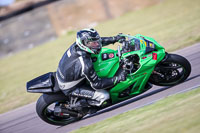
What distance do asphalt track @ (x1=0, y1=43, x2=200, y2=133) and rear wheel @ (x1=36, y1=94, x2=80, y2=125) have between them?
16 centimetres

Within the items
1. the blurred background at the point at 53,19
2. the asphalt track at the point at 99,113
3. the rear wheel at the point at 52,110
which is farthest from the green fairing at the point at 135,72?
the blurred background at the point at 53,19

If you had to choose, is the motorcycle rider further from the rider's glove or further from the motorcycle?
the motorcycle

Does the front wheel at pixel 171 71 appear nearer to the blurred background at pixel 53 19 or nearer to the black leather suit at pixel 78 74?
the black leather suit at pixel 78 74

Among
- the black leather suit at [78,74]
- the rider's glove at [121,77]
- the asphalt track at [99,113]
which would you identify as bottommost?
the asphalt track at [99,113]

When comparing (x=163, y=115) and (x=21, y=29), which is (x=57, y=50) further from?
(x=163, y=115)

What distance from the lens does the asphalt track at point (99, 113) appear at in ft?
19.5

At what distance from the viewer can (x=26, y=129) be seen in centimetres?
665

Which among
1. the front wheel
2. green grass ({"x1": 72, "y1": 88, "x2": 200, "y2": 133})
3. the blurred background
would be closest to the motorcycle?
the front wheel

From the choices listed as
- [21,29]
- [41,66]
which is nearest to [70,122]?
[41,66]

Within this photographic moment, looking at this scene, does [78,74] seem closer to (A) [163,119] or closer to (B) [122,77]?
(B) [122,77]

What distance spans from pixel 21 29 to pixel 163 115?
16003 millimetres

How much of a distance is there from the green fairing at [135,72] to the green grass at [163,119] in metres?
0.66

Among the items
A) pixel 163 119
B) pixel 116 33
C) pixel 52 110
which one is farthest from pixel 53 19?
pixel 163 119

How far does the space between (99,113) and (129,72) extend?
1313 mm
